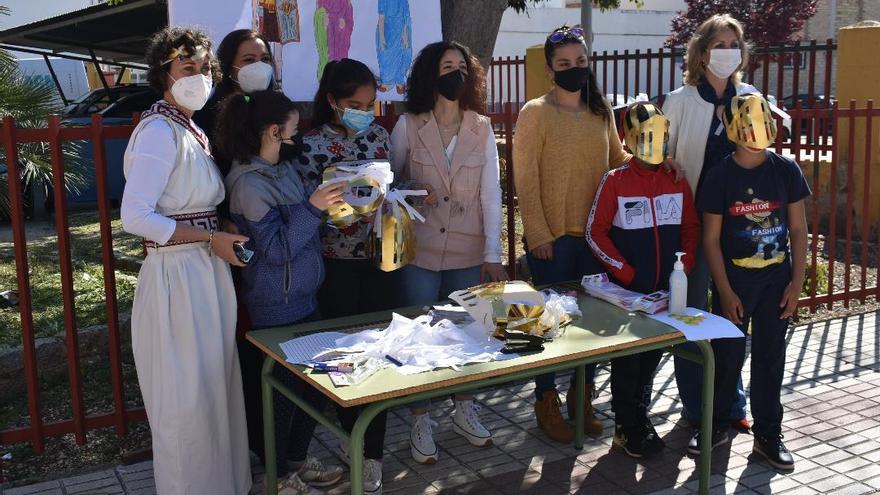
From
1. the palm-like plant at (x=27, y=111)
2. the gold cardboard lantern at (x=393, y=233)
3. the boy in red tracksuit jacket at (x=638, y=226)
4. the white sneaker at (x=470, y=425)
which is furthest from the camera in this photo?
the palm-like plant at (x=27, y=111)

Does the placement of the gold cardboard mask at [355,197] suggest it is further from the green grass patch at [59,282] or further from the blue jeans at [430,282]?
the green grass patch at [59,282]

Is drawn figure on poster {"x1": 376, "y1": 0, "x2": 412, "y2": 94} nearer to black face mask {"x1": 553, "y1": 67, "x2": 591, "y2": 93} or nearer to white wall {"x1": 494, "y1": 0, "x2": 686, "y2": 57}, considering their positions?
black face mask {"x1": 553, "y1": 67, "x2": 591, "y2": 93}

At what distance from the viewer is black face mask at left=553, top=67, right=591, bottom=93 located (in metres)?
4.18

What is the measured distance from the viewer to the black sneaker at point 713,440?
168 inches

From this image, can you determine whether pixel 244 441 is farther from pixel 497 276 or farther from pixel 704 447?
pixel 704 447

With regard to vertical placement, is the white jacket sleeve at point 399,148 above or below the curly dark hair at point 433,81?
below

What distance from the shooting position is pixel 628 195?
408 centimetres

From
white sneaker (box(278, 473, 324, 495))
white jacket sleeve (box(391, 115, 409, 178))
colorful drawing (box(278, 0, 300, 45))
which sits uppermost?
colorful drawing (box(278, 0, 300, 45))

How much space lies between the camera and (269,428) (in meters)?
3.59

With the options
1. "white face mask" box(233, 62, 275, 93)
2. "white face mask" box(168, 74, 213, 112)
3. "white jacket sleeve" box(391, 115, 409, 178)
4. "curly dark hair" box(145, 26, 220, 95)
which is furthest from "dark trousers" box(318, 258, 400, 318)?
"curly dark hair" box(145, 26, 220, 95)

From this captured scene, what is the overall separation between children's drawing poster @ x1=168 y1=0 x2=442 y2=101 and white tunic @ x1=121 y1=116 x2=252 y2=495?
1361mm

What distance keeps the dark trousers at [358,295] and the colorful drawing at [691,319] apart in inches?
50.8

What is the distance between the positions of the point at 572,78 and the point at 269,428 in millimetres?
2114

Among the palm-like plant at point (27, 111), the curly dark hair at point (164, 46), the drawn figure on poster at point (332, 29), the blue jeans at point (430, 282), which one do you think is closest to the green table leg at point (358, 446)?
the blue jeans at point (430, 282)
